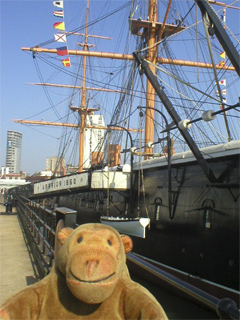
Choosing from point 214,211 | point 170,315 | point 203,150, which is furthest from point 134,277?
point 203,150

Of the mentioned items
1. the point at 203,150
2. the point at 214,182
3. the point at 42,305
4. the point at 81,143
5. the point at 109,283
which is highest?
the point at 81,143

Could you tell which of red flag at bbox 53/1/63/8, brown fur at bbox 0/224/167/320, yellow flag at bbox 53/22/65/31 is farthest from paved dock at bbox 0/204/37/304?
red flag at bbox 53/1/63/8

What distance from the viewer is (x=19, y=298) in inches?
83.4

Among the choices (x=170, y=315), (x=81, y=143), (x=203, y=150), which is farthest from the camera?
(x=81, y=143)

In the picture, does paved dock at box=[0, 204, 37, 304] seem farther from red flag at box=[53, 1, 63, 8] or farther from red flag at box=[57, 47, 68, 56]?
red flag at box=[53, 1, 63, 8]

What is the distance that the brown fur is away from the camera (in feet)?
6.33

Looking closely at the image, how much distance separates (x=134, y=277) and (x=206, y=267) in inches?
115

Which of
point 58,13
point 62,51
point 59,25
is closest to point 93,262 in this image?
point 62,51

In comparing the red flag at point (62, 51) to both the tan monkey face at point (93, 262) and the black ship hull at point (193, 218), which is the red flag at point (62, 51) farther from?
the tan monkey face at point (93, 262)

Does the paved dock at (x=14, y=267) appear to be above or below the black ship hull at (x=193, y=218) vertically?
below

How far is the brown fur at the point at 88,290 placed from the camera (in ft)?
6.33

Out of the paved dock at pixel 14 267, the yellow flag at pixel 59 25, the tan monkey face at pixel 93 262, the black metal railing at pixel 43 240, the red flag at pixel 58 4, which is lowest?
the paved dock at pixel 14 267

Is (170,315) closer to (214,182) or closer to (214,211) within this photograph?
(214,211)

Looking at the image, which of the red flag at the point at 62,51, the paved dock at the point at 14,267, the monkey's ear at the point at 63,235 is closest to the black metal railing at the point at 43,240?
the paved dock at the point at 14,267
